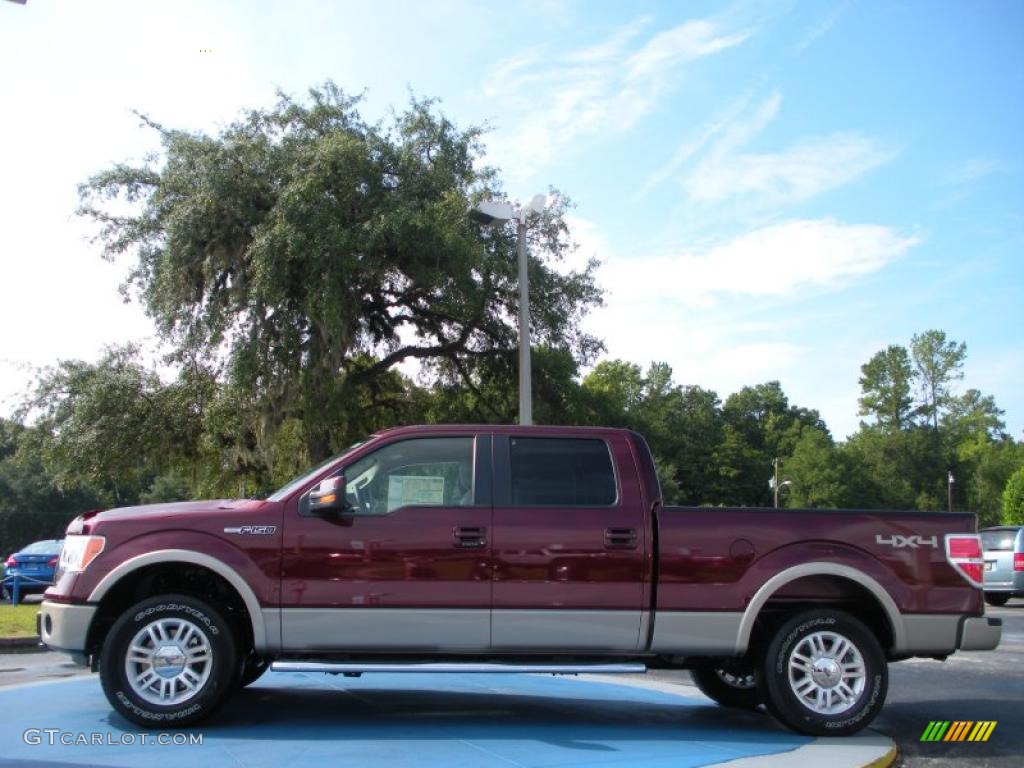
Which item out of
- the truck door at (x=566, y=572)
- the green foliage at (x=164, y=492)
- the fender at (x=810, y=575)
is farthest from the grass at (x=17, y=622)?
the green foliage at (x=164, y=492)

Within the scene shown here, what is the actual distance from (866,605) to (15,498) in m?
70.9

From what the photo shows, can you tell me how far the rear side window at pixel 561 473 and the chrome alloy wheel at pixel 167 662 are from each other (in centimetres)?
221

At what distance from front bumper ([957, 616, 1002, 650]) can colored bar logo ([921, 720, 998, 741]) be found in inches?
29.5

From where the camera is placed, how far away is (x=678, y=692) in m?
8.56

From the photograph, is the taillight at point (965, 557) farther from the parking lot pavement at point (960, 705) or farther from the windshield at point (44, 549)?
the windshield at point (44, 549)

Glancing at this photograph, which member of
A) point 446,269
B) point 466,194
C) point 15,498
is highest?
point 466,194

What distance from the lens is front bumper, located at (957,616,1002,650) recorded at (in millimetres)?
6348

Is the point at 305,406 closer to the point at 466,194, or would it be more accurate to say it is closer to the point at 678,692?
the point at 466,194

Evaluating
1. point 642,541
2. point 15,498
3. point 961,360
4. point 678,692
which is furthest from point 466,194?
point 961,360

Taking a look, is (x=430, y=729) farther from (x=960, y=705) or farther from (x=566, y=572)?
(x=960, y=705)

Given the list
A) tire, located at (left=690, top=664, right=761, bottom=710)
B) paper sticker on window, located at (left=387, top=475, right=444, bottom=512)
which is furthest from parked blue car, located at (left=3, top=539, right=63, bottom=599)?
tire, located at (left=690, top=664, right=761, bottom=710)

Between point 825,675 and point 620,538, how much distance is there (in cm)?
166

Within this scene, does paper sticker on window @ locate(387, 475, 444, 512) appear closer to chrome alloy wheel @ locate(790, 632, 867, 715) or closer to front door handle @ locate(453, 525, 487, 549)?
front door handle @ locate(453, 525, 487, 549)

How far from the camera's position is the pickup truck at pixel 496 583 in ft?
19.9
